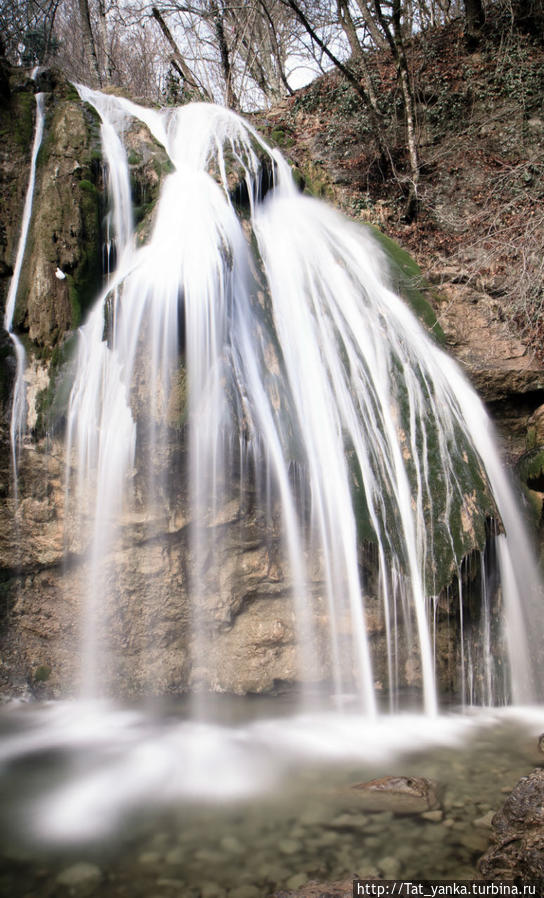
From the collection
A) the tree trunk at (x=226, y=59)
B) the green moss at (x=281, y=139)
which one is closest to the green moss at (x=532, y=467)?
the green moss at (x=281, y=139)

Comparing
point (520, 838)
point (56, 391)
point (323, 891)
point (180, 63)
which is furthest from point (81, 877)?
point (180, 63)

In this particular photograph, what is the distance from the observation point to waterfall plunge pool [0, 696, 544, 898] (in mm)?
2443

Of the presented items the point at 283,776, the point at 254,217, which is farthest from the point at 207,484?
the point at 254,217

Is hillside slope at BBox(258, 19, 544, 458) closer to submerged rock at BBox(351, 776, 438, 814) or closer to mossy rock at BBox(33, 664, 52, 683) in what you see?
submerged rock at BBox(351, 776, 438, 814)

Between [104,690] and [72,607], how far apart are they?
0.74 meters

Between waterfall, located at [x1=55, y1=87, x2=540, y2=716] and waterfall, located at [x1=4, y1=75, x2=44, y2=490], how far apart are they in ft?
1.72

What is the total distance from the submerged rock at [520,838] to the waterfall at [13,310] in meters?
4.29

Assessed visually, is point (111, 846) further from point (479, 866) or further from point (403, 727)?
point (403, 727)

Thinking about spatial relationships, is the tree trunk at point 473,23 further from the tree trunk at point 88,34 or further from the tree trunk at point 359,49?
the tree trunk at point 88,34

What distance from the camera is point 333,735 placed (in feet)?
13.0

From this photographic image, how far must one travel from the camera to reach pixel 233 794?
3121 mm

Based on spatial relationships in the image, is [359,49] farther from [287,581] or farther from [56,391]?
[287,581]

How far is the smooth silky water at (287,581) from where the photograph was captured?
2705mm

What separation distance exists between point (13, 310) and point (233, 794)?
466 cm
